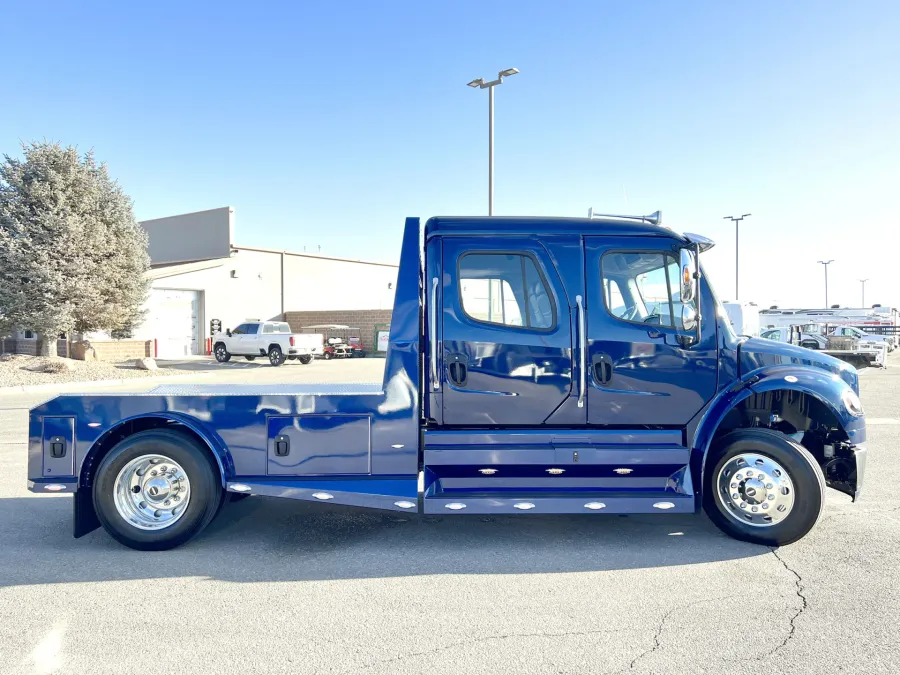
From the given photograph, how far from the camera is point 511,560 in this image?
4.59m

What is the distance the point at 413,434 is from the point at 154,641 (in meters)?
2.04

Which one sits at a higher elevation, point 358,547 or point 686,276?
point 686,276

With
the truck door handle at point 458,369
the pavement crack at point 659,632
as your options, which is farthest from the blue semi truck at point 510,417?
the pavement crack at point 659,632

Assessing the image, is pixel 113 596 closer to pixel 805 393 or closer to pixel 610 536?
pixel 610 536

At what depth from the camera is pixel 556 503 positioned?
4680 mm

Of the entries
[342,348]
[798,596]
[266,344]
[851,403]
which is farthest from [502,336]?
[342,348]

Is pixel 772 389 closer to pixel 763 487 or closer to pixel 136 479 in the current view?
pixel 763 487

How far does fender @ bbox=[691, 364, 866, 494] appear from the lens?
4.80 m

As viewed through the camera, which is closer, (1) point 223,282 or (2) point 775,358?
(2) point 775,358

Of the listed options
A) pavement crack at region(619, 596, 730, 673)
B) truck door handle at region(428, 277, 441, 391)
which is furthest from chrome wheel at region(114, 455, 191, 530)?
pavement crack at region(619, 596, 730, 673)

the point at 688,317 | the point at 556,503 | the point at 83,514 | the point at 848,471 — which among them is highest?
the point at 688,317

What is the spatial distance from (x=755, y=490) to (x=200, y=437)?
4043mm

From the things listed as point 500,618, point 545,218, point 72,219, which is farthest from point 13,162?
point 500,618

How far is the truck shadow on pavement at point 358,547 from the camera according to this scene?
4406 mm
